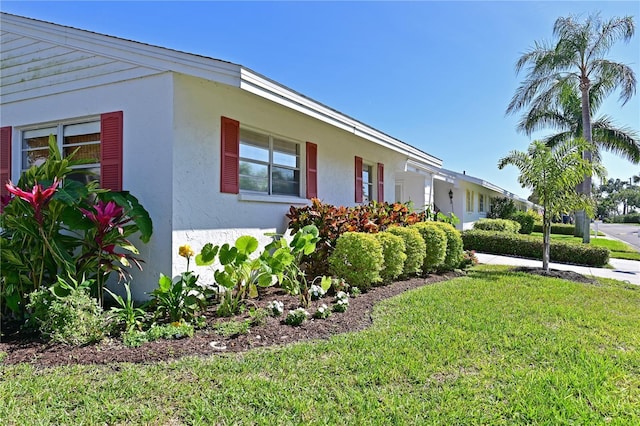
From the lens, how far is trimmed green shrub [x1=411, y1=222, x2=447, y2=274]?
328 inches

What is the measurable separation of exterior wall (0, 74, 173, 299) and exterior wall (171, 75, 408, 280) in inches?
5.4

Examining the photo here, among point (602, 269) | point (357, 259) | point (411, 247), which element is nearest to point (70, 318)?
point (357, 259)

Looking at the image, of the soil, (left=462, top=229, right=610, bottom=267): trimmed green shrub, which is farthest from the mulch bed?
(left=462, top=229, right=610, bottom=267): trimmed green shrub

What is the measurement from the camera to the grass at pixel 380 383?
8.39 ft

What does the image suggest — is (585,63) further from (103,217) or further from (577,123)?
(103,217)

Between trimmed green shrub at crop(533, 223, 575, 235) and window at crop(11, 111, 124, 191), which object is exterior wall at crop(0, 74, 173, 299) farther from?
trimmed green shrub at crop(533, 223, 575, 235)

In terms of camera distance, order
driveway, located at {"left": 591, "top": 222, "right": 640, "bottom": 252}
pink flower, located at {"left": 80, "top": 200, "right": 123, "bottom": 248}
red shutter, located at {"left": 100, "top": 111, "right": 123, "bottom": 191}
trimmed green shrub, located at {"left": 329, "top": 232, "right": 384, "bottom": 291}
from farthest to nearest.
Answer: driveway, located at {"left": 591, "top": 222, "right": 640, "bottom": 252}, trimmed green shrub, located at {"left": 329, "top": 232, "right": 384, "bottom": 291}, red shutter, located at {"left": 100, "top": 111, "right": 123, "bottom": 191}, pink flower, located at {"left": 80, "top": 200, "right": 123, "bottom": 248}

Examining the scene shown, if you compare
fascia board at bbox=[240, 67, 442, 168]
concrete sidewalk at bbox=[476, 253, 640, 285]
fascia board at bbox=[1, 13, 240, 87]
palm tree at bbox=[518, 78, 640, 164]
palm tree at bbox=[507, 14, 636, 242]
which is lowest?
concrete sidewalk at bbox=[476, 253, 640, 285]

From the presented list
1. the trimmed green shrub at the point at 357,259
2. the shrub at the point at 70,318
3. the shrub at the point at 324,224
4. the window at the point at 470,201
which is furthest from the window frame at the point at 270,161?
the window at the point at 470,201

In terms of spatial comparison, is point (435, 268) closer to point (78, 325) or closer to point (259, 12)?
point (259, 12)

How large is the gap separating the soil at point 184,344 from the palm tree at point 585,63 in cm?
1442

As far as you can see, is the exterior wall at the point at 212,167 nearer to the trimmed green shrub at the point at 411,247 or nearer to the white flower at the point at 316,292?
Answer: the white flower at the point at 316,292

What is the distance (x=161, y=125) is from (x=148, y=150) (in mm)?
420

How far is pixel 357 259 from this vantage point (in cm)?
635
